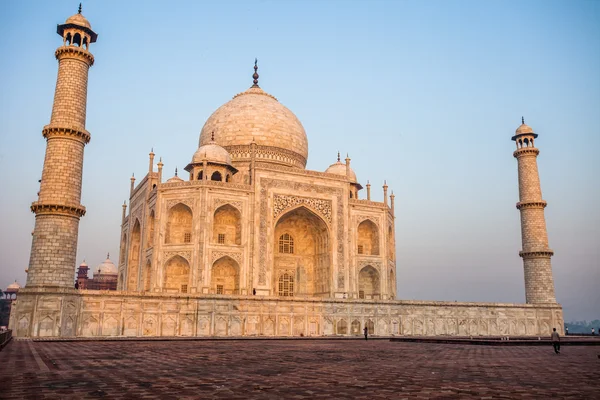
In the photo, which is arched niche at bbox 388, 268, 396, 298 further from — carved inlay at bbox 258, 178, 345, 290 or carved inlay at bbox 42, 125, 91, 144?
carved inlay at bbox 42, 125, 91, 144

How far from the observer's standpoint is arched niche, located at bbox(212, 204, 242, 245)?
28.9 meters

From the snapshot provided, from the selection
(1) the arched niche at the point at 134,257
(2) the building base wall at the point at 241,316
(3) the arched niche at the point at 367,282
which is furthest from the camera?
(3) the arched niche at the point at 367,282

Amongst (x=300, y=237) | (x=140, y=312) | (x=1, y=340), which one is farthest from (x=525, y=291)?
(x=1, y=340)

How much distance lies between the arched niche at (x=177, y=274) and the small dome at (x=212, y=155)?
236 inches

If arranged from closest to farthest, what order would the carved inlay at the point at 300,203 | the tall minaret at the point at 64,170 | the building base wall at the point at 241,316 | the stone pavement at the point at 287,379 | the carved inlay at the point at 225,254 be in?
the stone pavement at the point at 287,379
the building base wall at the point at 241,316
the tall minaret at the point at 64,170
the carved inlay at the point at 225,254
the carved inlay at the point at 300,203

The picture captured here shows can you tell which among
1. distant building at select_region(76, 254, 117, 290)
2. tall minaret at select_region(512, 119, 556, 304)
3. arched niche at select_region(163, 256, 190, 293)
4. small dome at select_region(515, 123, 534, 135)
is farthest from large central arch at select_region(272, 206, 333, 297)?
distant building at select_region(76, 254, 117, 290)

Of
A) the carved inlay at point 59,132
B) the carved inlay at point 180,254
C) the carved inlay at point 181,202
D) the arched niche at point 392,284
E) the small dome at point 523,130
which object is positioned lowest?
the arched niche at point 392,284

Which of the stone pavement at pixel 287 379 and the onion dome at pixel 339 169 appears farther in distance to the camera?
the onion dome at pixel 339 169

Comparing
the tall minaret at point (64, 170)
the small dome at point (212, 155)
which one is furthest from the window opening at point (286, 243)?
the tall minaret at point (64, 170)

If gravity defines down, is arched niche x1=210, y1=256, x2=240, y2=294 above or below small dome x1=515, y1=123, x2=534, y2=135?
below

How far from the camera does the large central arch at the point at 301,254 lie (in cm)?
3072

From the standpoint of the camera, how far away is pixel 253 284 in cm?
2744

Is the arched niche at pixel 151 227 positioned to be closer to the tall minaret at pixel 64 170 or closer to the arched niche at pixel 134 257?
the arched niche at pixel 134 257

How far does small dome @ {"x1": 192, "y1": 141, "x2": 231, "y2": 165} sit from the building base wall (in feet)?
34.3
